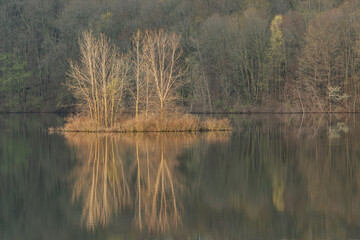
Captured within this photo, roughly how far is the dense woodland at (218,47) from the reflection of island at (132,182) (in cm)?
2987

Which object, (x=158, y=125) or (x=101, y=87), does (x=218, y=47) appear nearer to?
(x=101, y=87)

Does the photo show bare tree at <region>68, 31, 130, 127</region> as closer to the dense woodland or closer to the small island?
the small island

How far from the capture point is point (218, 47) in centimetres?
6494

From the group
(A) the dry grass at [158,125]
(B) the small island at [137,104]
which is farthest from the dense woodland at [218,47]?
(A) the dry grass at [158,125]

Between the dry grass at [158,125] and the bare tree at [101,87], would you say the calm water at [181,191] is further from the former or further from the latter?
the bare tree at [101,87]

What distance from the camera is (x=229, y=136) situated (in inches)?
1238

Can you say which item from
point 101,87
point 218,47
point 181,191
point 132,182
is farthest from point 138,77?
point 218,47

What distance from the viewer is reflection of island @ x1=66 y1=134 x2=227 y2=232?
38.7 ft

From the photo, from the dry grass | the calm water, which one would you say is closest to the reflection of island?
the calm water

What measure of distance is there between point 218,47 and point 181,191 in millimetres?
51714

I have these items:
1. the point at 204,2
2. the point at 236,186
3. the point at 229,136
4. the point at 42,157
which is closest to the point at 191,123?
the point at 229,136

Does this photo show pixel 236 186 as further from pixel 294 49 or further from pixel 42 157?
pixel 294 49

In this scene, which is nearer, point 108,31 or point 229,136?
point 229,136

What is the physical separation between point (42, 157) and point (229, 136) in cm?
1216
